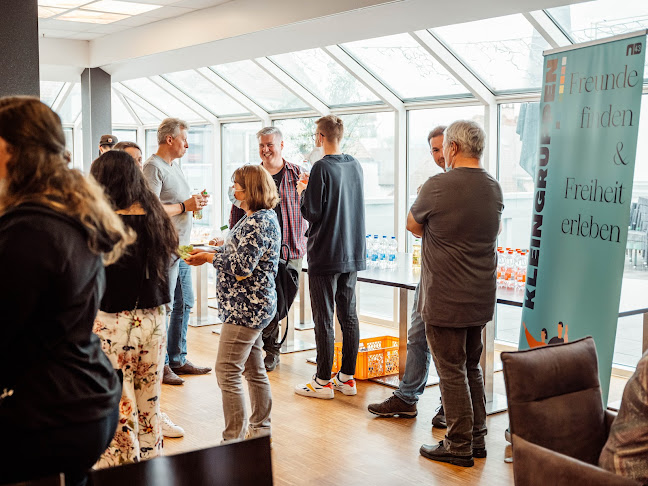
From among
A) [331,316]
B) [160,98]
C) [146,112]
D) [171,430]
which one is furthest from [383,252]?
[146,112]

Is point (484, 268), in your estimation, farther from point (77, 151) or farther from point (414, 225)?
point (77, 151)

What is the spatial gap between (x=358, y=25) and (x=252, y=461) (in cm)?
418

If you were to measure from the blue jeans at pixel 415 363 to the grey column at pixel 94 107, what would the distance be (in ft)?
16.7

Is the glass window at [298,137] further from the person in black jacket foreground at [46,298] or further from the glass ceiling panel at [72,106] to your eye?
the person in black jacket foreground at [46,298]

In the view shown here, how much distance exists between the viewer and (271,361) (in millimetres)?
5379

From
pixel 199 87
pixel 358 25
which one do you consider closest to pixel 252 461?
pixel 358 25

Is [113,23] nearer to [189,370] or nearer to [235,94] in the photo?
[235,94]

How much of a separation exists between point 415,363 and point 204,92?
5.05m

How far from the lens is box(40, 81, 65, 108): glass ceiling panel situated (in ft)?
29.7

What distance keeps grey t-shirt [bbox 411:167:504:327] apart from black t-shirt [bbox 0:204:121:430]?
1.97 m

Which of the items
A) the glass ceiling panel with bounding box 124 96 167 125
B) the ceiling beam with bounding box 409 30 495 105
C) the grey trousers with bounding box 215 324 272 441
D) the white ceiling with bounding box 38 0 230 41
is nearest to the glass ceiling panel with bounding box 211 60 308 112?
the white ceiling with bounding box 38 0 230 41

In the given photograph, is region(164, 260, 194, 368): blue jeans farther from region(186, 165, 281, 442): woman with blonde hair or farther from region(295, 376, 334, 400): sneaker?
region(186, 165, 281, 442): woman with blonde hair

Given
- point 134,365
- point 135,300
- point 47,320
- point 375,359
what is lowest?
point 375,359

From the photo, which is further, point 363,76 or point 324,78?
point 324,78
